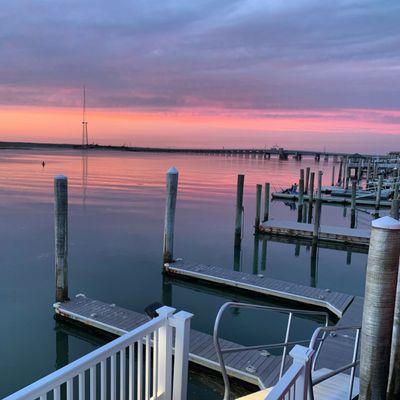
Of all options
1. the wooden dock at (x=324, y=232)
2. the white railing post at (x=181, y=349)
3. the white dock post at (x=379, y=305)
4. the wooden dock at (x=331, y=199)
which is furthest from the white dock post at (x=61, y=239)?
the wooden dock at (x=331, y=199)

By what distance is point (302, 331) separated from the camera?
1148 centimetres

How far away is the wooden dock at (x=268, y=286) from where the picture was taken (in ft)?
38.9

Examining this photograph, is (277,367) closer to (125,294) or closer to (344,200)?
(125,294)

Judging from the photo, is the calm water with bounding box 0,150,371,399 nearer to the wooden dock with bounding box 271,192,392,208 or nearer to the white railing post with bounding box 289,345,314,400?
the wooden dock with bounding box 271,192,392,208

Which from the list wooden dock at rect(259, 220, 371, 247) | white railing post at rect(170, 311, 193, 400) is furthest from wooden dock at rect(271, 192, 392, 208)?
white railing post at rect(170, 311, 193, 400)

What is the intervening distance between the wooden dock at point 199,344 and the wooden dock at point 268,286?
3.95 metres

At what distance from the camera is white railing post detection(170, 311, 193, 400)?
3951 mm

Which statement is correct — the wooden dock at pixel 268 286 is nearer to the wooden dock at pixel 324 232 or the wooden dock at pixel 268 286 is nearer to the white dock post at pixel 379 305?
the white dock post at pixel 379 305

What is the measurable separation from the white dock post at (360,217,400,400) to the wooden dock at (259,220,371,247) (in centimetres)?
1693

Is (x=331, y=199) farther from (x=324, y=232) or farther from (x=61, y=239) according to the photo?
(x=61, y=239)

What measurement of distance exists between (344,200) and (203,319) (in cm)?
2751

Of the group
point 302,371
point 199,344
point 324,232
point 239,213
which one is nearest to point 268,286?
point 199,344

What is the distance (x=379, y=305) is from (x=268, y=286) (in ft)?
29.8

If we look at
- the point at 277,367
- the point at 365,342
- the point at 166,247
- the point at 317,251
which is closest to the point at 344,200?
the point at 317,251
